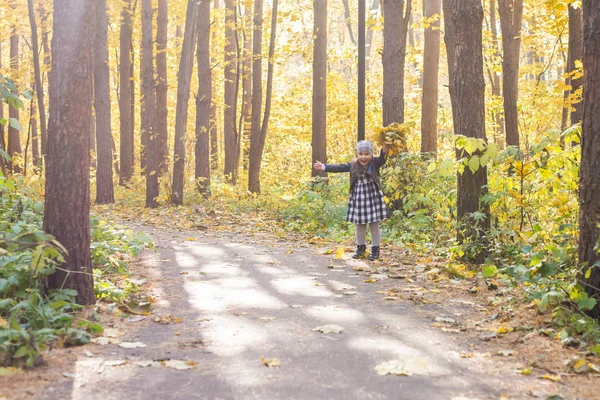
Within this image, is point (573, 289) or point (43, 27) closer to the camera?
point (573, 289)

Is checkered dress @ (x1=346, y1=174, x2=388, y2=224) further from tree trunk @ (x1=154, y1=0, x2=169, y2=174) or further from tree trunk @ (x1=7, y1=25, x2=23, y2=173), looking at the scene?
tree trunk @ (x1=7, y1=25, x2=23, y2=173)

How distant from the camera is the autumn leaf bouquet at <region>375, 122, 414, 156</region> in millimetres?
9750

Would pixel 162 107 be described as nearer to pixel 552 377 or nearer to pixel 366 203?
pixel 366 203

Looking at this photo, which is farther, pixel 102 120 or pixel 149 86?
pixel 102 120

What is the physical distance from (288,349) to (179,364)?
33.6 inches

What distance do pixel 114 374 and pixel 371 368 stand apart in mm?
1758

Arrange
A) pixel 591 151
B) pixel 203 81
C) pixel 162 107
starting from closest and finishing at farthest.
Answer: pixel 591 151, pixel 203 81, pixel 162 107

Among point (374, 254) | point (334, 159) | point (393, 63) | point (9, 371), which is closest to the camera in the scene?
point (9, 371)

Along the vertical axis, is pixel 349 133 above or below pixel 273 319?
above

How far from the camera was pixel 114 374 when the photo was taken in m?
4.17

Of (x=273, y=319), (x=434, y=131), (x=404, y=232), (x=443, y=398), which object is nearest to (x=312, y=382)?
(x=443, y=398)

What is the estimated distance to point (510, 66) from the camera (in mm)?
15219

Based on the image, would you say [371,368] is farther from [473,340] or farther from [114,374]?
[114,374]

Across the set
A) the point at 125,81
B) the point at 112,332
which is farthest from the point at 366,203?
the point at 125,81
